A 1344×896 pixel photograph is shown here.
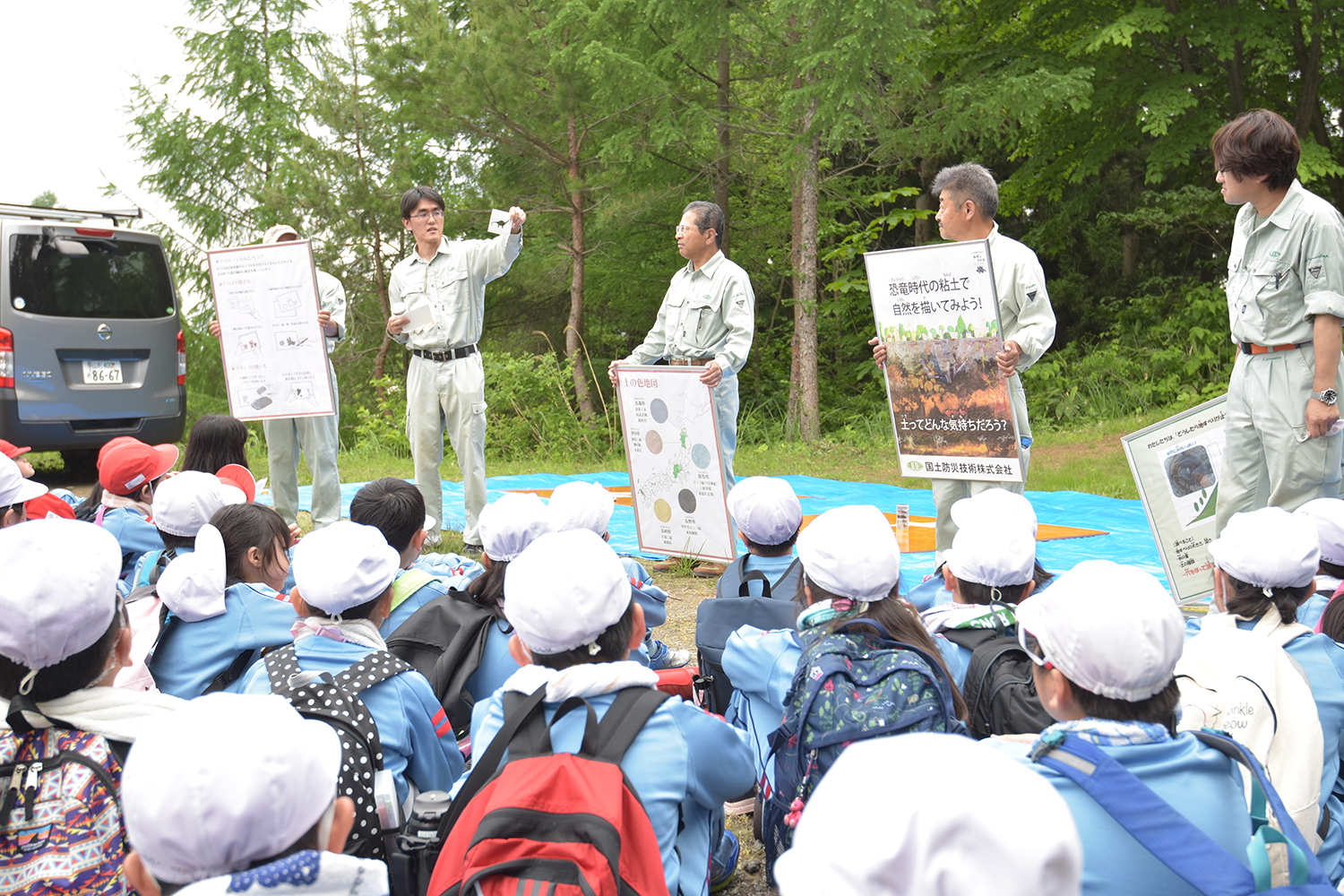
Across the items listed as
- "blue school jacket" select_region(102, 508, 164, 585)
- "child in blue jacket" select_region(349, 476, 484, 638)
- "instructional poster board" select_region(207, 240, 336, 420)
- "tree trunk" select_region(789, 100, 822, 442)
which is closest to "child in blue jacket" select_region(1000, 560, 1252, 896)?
"child in blue jacket" select_region(349, 476, 484, 638)

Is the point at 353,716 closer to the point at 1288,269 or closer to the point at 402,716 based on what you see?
the point at 402,716

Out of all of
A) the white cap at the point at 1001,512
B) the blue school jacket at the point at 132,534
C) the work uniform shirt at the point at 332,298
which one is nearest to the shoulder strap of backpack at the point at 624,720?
the white cap at the point at 1001,512

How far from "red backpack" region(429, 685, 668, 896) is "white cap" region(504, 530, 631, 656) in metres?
0.15

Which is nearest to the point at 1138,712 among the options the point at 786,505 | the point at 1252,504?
the point at 786,505

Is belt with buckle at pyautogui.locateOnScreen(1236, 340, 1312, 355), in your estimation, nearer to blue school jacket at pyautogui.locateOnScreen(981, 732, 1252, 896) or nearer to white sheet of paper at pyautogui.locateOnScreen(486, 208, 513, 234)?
blue school jacket at pyautogui.locateOnScreen(981, 732, 1252, 896)

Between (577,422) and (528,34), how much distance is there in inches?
176

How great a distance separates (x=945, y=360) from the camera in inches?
186

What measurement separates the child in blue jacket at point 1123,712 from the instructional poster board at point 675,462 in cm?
383

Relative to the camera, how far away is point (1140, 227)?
1486cm

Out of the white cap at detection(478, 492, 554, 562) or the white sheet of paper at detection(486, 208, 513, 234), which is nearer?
the white cap at detection(478, 492, 554, 562)

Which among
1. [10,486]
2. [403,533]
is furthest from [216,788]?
[10,486]

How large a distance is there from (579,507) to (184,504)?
1299 millimetres

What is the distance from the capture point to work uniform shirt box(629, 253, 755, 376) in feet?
19.1

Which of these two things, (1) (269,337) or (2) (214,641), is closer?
(2) (214,641)
